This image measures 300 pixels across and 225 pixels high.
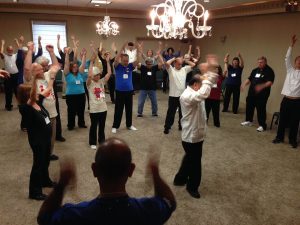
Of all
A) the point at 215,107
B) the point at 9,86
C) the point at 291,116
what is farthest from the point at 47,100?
the point at 291,116

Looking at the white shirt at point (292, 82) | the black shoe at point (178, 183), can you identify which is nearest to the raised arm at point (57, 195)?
the black shoe at point (178, 183)

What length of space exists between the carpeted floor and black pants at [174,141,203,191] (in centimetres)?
17

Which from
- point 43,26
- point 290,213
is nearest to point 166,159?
point 290,213

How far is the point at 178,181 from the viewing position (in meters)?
3.48

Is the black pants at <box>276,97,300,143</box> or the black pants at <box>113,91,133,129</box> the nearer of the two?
the black pants at <box>276,97,300,143</box>

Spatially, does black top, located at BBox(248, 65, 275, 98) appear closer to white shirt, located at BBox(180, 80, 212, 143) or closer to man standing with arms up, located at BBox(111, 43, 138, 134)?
man standing with arms up, located at BBox(111, 43, 138, 134)

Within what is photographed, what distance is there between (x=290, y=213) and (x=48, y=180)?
9.27 ft

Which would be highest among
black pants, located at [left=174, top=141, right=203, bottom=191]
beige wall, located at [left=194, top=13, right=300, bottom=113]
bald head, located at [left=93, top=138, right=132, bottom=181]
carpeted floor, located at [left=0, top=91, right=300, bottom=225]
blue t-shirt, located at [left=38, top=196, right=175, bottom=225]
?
beige wall, located at [left=194, top=13, right=300, bottom=113]

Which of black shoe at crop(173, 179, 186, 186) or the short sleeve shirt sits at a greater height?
the short sleeve shirt

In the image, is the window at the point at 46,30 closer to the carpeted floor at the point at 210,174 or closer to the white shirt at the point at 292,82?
the carpeted floor at the point at 210,174

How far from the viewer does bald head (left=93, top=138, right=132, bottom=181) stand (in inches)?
42.6

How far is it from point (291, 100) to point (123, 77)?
3.08 m

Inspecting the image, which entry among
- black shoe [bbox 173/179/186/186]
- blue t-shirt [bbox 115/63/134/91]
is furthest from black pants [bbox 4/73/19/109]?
black shoe [bbox 173/179/186/186]

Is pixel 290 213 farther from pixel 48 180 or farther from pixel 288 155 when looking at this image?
pixel 48 180
